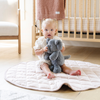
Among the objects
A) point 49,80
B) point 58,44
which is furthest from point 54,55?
point 49,80

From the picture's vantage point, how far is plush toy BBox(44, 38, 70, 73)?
1.36m

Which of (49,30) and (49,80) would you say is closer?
(49,80)

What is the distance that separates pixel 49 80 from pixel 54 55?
0.21m

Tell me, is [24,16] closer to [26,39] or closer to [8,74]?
[26,39]

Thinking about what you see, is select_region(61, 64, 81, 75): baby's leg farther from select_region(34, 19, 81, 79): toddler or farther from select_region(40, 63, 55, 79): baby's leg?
select_region(40, 63, 55, 79): baby's leg

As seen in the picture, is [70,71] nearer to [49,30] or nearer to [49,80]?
[49,80]

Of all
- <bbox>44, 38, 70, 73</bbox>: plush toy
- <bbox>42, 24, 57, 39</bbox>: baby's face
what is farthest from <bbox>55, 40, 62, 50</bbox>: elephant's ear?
<bbox>42, 24, 57, 39</bbox>: baby's face

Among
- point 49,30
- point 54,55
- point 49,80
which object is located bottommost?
point 49,80

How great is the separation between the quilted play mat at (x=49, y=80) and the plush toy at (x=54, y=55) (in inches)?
3.7

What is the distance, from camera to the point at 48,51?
1.39 meters

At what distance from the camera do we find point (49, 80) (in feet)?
4.06

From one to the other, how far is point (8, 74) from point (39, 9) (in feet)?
3.42

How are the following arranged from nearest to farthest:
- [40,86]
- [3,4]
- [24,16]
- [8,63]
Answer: [40,86] < [8,63] < [3,4] < [24,16]

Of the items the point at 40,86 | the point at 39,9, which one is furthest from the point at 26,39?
the point at 40,86
